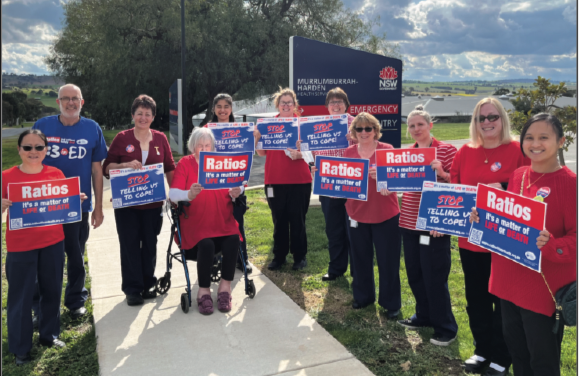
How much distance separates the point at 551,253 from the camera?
8.70ft

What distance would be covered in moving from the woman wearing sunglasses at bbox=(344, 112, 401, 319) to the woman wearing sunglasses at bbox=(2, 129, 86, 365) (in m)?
2.66

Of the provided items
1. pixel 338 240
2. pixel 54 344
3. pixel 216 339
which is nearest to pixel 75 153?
pixel 54 344

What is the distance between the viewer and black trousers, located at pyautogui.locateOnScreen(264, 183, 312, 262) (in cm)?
613

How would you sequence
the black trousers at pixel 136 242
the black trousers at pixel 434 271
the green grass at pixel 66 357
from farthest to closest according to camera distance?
the black trousers at pixel 136 242 < the black trousers at pixel 434 271 < the green grass at pixel 66 357

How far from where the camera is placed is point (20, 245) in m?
3.88

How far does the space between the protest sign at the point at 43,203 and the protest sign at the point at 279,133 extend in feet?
8.09

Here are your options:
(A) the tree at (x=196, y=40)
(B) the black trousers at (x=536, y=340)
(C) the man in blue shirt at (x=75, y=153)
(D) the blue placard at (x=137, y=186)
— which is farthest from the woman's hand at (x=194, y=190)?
(A) the tree at (x=196, y=40)

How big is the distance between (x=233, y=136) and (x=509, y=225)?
364 cm

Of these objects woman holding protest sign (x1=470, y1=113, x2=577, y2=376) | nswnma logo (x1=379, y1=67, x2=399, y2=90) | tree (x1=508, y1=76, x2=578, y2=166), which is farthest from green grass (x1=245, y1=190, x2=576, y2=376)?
tree (x1=508, y1=76, x2=578, y2=166)

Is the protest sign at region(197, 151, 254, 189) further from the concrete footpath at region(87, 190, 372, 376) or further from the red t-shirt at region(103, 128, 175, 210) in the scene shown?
the concrete footpath at region(87, 190, 372, 376)

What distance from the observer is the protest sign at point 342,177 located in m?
4.77

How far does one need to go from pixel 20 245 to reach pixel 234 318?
1988 millimetres

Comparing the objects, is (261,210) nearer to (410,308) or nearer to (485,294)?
(410,308)

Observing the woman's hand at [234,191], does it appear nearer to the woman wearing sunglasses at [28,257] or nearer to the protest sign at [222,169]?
the protest sign at [222,169]
